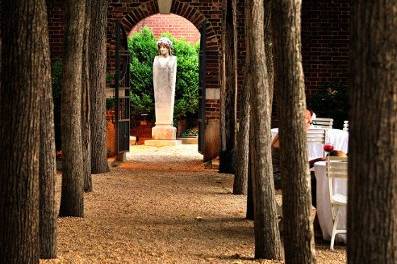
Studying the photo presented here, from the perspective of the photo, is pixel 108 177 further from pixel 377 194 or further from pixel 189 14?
pixel 377 194

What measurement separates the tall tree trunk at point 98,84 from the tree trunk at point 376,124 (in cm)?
1124

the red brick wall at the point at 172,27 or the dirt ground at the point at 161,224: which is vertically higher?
the red brick wall at the point at 172,27

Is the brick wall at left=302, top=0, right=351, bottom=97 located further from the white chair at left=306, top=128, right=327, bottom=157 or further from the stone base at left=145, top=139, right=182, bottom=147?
the white chair at left=306, top=128, right=327, bottom=157

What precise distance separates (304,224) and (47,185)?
8.12ft

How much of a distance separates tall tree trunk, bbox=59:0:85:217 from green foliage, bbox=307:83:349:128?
7.91 meters

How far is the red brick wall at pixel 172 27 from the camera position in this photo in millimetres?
24531

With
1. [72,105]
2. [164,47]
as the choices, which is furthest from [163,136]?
[72,105]

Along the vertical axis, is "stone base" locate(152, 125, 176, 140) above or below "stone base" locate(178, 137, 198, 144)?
above

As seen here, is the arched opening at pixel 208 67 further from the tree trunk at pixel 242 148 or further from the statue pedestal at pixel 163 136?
the tree trunk at pixel 242 148

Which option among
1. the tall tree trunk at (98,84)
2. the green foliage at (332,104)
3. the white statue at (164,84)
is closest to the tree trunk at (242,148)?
the tall tree trunk at (98,84)

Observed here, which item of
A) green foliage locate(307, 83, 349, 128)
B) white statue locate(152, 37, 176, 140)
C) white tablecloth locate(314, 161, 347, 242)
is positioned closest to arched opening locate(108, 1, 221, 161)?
green foliage locate(307, 83, 349, 128)

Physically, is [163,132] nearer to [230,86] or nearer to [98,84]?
[98,84]

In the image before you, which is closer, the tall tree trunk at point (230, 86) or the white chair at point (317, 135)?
the white chair at point (317, 135)

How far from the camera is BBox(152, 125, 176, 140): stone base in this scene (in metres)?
21.7
